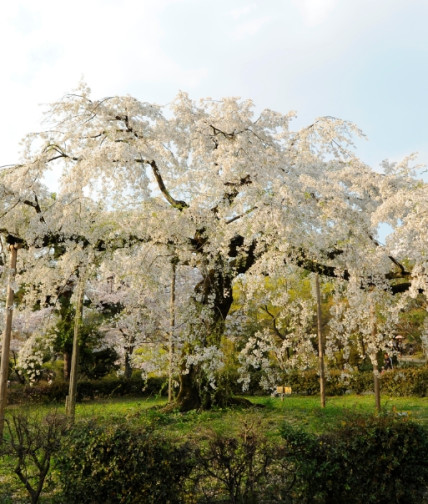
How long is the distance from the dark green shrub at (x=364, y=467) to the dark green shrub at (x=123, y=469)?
4.11 feet

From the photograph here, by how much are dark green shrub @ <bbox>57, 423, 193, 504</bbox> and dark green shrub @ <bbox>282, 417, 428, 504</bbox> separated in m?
1.25

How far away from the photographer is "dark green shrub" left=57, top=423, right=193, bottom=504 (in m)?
4.91

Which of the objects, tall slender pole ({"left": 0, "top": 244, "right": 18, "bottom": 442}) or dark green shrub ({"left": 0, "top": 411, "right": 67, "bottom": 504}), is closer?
dark green shrub ({"left": 0, "top": 411, "right": 67, "bottom": 504})

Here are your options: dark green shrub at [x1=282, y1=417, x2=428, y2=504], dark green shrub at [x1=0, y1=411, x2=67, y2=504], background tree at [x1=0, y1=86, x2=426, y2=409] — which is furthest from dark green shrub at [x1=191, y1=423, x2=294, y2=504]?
background tree at [x1=0, y1=86, x2=426, y2=409]

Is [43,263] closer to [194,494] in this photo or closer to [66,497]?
[66,497]

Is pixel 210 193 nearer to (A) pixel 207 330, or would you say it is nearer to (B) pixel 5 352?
(A) pixel 207 330

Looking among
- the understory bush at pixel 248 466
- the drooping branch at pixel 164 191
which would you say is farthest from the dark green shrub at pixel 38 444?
the drooping branch at pixel 164 191

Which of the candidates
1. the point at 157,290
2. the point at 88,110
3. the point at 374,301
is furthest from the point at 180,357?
the point at 88,110

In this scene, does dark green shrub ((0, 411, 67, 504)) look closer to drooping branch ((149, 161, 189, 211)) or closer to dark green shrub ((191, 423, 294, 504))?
dark green shrub ((191, 423, 294, 504))

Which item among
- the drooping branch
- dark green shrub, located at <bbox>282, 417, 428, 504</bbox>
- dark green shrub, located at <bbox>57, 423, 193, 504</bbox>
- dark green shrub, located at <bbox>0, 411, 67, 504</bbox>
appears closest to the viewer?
dark green shrub, located at <bbox>57, 423, 193, 504</bbox>

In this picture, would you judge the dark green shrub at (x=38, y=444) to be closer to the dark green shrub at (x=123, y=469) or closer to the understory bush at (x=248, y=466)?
the understory bush at (x=248, y=466)

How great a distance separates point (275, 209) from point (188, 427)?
4.89 m

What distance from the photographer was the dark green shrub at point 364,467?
5016 mm

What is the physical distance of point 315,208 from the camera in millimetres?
9312
